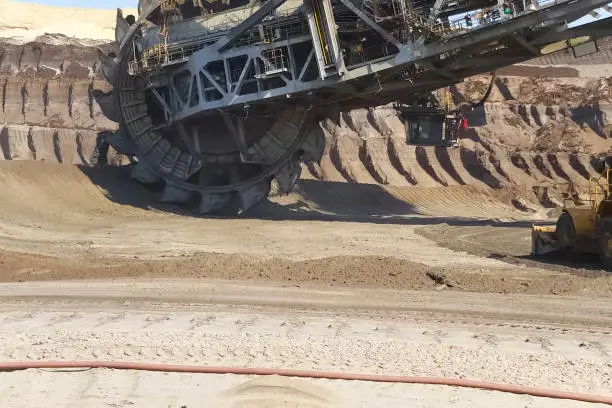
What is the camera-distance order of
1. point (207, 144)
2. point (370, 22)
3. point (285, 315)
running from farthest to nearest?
point (207, 144) < point (370, 22) < point (285, 315)

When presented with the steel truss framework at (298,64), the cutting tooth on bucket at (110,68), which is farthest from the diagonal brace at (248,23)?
the cutting tooth on bucket at (110,68)

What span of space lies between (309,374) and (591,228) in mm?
9685

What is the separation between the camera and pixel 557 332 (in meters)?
8.39

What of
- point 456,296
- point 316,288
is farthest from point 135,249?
point 456,296

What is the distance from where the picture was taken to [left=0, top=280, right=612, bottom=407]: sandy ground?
595cm

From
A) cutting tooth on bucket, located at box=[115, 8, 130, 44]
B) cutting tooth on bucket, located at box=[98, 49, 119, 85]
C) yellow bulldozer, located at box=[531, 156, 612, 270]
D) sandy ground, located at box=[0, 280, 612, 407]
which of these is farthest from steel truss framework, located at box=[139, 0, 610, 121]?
sandy ground, located at box=[0, 280, 612, 407]

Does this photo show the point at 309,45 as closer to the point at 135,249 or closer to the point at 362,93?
the point at 362,93

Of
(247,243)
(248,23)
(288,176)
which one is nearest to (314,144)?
(288,176)

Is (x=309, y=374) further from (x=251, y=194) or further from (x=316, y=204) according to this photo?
(x=316, y=204)

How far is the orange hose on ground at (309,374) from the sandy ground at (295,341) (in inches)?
3.7

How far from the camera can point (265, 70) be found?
24.1 m

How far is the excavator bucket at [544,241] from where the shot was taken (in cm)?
1541

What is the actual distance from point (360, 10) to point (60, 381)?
1808 centimetres

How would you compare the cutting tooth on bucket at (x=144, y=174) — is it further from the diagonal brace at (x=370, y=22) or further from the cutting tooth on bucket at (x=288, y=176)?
the diagonal brace at (x=370, y=22)
